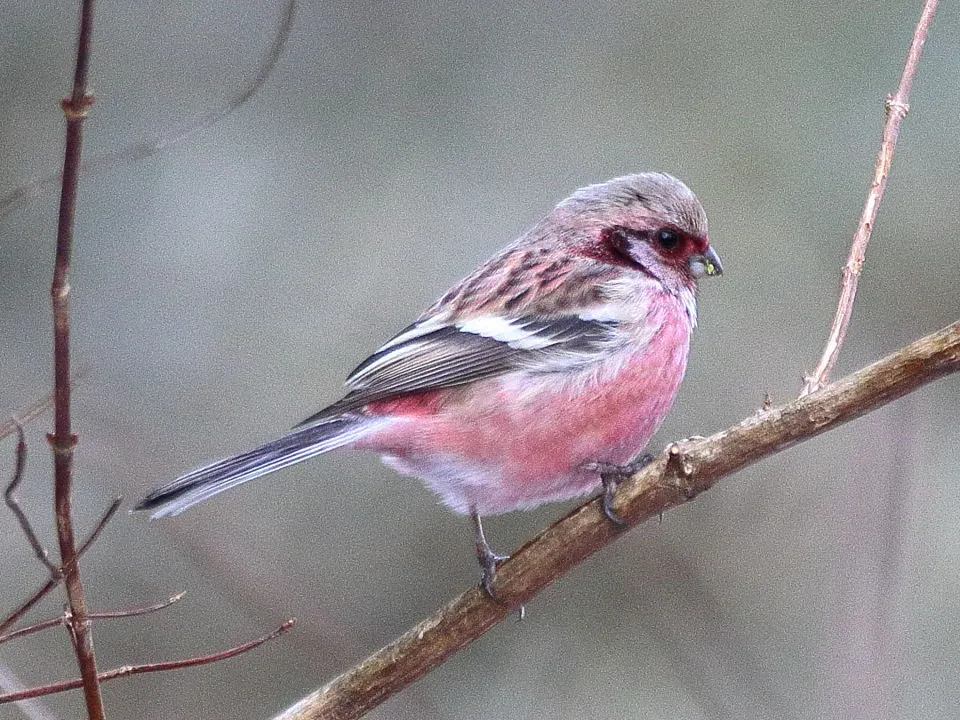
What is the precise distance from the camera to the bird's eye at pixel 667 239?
486 centimetres

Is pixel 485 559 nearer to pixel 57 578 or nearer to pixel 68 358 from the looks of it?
pixel 57 578

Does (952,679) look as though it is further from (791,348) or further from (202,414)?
(202,414)

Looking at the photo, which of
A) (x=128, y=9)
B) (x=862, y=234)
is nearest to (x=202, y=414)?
(x=128, y=9)

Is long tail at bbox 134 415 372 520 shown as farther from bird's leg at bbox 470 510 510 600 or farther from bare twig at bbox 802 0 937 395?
bare twig at bbox 802 0 937 395

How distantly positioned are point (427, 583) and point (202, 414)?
4.64 ft

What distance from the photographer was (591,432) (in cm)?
422

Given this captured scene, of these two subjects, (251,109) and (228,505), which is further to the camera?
(251,109)

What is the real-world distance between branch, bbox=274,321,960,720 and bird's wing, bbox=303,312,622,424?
89cm

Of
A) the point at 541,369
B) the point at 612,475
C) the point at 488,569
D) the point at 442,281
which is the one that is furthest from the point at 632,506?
the point at 442,281

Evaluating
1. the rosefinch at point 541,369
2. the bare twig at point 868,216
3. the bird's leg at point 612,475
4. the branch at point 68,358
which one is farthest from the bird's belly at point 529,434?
the branch at point 68,358

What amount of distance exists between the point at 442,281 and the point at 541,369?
1.84 meters

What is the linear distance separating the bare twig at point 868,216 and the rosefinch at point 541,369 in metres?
0.74

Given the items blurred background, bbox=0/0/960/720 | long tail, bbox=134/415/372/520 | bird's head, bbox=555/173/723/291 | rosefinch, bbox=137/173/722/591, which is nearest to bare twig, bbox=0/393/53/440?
long tail, bbox=134/415/372/520

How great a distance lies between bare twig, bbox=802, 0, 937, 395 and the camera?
3.68 meters
